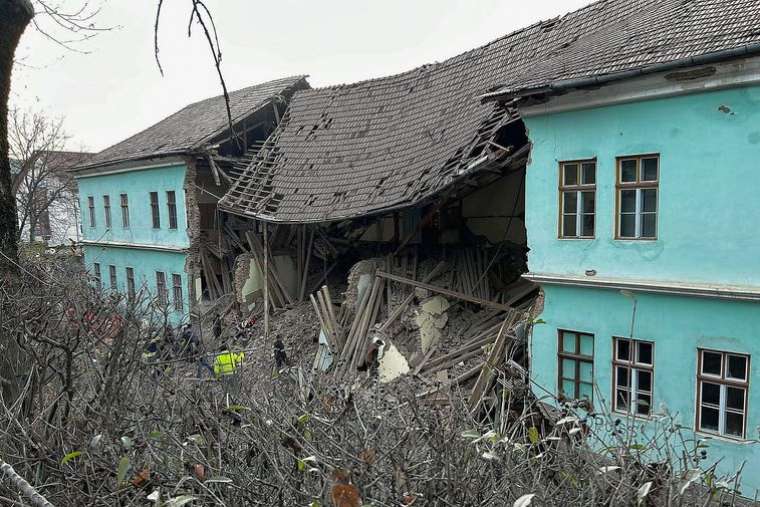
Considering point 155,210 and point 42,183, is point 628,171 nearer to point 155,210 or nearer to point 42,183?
point 155,210

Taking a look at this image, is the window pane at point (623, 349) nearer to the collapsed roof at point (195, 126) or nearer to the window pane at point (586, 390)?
the window pane at point (586, 390)

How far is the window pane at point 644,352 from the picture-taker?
28.3 ft

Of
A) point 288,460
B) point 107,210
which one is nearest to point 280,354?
point 288,460

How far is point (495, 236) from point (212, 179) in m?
10.3

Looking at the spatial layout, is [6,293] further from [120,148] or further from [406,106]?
[120,148]

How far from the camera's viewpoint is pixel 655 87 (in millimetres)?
8086

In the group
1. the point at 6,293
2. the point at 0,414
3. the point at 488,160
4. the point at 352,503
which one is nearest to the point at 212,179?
the point at 488,160

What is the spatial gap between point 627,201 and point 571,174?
1.04 m

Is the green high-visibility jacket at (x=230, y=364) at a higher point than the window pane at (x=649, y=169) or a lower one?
lower

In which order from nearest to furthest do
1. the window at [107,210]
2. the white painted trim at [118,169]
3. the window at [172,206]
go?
the white painted trim at [118,169] < the window at [172,206] < the window at [107,210]

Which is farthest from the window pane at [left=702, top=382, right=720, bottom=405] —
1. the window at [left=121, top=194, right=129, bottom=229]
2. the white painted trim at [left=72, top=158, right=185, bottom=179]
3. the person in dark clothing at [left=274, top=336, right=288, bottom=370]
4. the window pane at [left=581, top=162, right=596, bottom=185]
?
the window at [left=121, top=194, right=129, bottom=229]

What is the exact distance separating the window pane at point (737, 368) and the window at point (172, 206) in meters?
17.1

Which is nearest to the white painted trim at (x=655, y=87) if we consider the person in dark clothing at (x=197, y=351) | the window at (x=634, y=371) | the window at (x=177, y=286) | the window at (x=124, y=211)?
the window at (x=634, y=371)

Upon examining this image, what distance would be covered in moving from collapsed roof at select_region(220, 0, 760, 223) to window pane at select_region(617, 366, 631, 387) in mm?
4305
